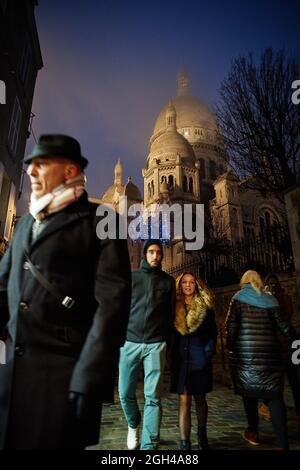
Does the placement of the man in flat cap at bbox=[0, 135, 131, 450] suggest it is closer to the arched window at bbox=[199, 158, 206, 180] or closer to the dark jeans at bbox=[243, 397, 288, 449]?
the dark jeans at bbox=[243, 397, 288, 449]

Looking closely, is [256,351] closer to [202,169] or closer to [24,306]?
[24,306]

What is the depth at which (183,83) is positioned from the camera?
8981 cm

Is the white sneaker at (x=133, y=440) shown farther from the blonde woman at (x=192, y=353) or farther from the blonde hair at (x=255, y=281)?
the blonde hair at (x=255, y=281)

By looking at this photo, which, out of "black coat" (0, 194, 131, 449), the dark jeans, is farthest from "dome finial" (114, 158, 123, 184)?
"black coat" (0, 194, 131, 449)

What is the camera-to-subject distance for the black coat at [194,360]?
3.63 metres

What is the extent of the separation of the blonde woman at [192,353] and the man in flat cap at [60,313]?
2326mm

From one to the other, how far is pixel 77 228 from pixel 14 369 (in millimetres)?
885

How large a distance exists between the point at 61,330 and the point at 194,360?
2607mm

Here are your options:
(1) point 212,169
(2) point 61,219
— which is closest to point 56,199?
(2) point 61,219

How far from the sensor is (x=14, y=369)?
1.57 metres

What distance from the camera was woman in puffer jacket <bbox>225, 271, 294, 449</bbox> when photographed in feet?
11.5

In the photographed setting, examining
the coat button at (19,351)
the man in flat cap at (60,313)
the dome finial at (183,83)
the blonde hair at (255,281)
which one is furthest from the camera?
the dome finial at (183,83)

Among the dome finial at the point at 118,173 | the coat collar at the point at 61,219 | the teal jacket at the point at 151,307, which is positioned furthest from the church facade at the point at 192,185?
the coat collar at the point at 61,219
